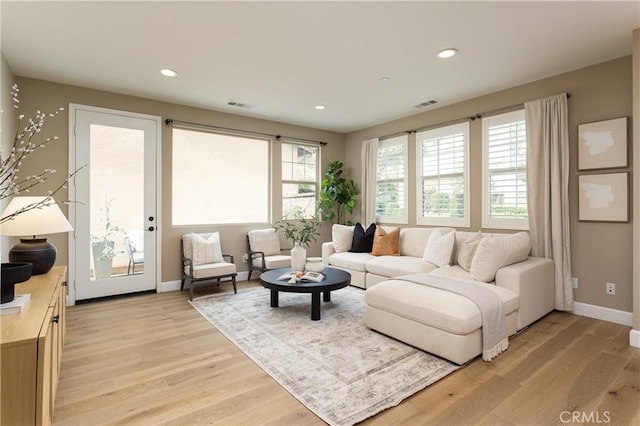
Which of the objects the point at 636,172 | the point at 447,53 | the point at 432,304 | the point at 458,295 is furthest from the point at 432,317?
the point at 447,53

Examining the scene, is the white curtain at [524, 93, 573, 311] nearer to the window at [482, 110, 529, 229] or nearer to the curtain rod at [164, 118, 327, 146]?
the window at [482, 110, 529, 229]

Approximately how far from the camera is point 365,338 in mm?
3012

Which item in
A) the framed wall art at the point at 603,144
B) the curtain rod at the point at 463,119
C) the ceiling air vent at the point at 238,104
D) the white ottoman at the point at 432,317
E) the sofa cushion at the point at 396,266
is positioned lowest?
the white ottoman at the point at 432,317

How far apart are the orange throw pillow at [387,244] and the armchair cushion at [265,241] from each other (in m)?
1.65

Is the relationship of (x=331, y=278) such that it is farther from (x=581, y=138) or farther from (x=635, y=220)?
(x=581, y=138)

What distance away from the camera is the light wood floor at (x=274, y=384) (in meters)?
1.94

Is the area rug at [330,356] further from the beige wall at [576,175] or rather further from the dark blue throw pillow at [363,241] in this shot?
the beige wall at [576,175]

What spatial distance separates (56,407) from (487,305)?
313 cm

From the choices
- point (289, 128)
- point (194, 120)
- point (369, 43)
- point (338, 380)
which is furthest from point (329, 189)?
point (338, 380)

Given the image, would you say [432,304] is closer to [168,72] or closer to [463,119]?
[463,119]

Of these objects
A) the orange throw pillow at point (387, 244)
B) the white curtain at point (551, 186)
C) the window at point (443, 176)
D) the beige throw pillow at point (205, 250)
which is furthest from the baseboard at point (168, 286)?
the white curtain at point (551, 186)

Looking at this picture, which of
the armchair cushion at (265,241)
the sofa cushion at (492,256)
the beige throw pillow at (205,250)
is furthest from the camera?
the armchair cushion at (265,241)

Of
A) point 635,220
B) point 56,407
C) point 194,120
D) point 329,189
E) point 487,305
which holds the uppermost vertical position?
point 194,120

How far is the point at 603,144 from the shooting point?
3438mm
